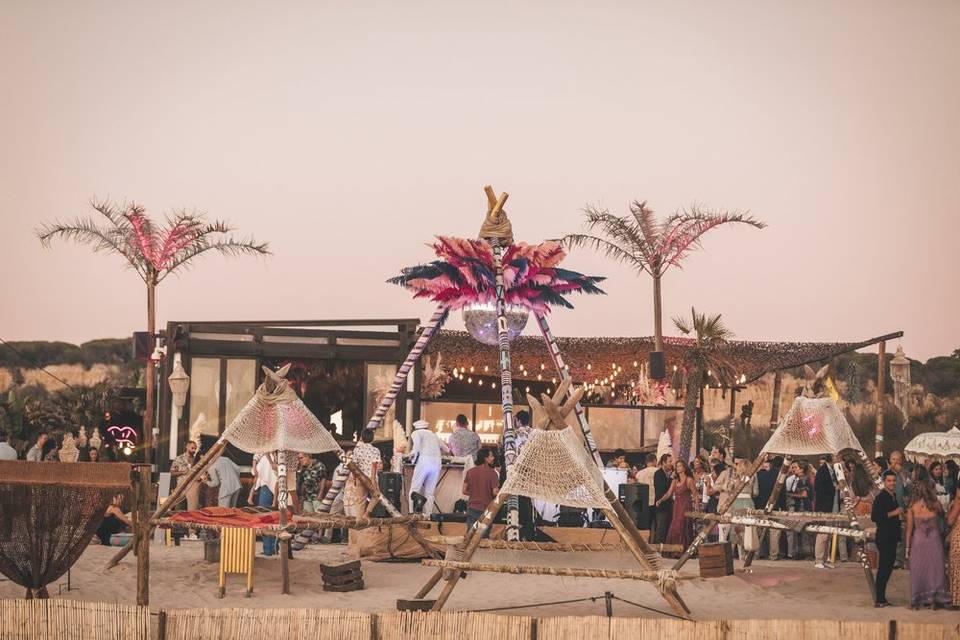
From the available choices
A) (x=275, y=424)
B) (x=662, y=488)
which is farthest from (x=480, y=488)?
(x=275, y=424)

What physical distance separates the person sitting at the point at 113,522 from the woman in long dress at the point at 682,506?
740 centimetres

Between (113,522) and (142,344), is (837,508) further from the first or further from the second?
(142,344)

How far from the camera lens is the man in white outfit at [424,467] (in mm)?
18150

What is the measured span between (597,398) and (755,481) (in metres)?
9.43

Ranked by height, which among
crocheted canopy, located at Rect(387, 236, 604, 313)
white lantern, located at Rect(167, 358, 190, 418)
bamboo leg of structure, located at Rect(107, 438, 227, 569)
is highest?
crocheted canopy, located at Rect(387, 236, 604, 313)

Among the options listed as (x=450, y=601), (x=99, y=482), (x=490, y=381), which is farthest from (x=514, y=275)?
(x=490, y=381)

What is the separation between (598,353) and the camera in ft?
94.1

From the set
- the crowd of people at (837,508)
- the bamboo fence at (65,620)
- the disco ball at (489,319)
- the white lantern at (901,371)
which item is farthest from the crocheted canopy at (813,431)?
the white lantern at (901,371)

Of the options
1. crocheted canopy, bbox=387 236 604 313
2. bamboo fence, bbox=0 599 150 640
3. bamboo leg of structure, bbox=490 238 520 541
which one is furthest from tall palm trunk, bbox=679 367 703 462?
bamboo fence, bbox=0 599 150 640

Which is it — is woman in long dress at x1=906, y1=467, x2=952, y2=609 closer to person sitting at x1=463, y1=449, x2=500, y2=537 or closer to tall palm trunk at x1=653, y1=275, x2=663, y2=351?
person sitting at x1=463, y1=449, x2=500, y2=537

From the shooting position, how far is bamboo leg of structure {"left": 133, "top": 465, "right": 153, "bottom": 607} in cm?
1088

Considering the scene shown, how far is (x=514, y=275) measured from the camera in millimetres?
15852

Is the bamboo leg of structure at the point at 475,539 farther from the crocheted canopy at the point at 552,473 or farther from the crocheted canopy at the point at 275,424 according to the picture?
the crocheted canopy at the point at 275,424

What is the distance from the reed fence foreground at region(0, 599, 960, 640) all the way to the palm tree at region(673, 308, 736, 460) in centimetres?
1507
